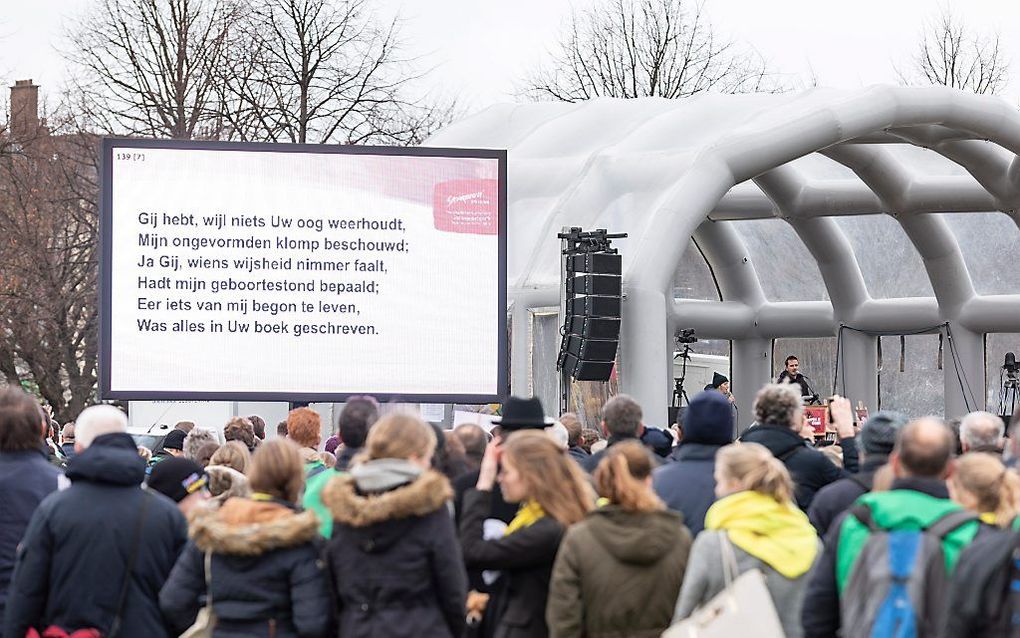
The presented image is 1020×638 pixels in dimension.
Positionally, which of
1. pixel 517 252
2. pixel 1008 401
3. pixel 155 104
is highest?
pixel 155 104

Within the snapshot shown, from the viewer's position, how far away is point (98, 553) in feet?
21.5

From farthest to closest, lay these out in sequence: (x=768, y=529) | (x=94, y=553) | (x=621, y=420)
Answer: (x=621, y=420) < (x=94, y=553) < (x=768, y=529)

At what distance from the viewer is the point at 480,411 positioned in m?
18.9

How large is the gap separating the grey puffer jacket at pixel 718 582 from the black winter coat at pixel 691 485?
97 cm

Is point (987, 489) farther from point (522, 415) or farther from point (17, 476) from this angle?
point (17, 476)

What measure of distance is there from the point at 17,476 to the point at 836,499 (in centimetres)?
342

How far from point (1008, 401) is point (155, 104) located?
20.2 metres

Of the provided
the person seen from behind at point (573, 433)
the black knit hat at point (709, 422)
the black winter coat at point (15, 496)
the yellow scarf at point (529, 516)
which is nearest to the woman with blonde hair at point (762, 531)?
the yellow scarf at point (529, 516)

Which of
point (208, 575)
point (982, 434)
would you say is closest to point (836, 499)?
point (982, 434)

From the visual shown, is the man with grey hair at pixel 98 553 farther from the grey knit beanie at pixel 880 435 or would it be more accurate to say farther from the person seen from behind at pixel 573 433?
the person seen from behind at pixel 573 433

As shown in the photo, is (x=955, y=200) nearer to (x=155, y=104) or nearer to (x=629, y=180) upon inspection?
(x=629, y=180)

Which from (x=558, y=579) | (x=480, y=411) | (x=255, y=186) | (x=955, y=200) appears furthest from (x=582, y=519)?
(x=955, y=200)

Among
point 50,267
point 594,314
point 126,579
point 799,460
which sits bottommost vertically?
point 126,579

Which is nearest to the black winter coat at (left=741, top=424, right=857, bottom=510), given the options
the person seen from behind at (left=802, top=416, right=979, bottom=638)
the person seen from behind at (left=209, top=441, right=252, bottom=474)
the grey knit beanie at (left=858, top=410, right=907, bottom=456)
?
the grey knit beanie at (left=858, top=410, right=907, bottom=456)
